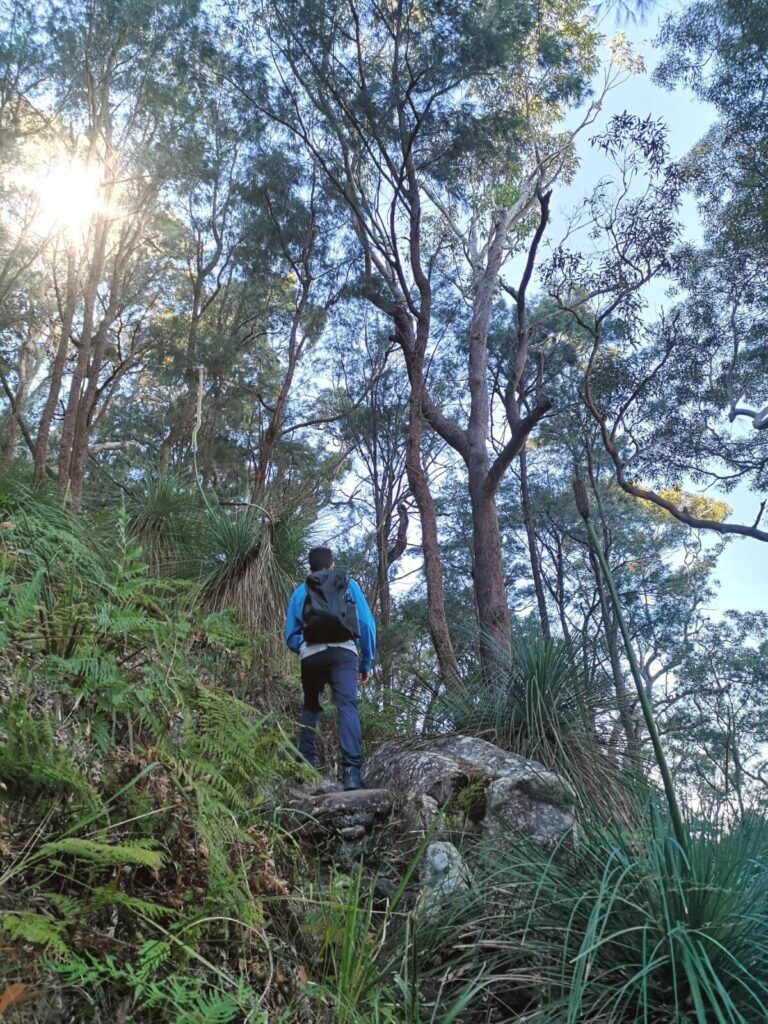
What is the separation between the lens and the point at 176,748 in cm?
284

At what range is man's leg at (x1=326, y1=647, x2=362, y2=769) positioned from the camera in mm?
4612

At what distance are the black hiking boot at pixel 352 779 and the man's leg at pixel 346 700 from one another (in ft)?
0.06

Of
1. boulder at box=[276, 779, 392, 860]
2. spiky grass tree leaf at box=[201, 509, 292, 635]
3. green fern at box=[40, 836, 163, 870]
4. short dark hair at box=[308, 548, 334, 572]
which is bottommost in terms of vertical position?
green fern at box=[40, 836, 163, 870]

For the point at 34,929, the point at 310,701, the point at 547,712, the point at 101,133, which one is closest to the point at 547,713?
the point at 547,712

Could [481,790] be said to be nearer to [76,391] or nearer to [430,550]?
[430,550]

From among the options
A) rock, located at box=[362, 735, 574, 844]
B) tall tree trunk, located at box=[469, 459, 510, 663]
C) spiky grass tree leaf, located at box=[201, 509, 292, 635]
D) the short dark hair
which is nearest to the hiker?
the short dark hair

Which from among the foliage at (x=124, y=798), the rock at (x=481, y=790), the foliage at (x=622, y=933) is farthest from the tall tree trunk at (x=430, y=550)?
the foliage at (x=622, y=933)

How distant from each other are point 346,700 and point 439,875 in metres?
1.92

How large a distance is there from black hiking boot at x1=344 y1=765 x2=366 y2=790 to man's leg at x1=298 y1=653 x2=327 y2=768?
437 millimetres

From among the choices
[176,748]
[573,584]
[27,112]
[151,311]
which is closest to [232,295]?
[151,311]

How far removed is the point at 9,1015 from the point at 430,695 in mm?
4511

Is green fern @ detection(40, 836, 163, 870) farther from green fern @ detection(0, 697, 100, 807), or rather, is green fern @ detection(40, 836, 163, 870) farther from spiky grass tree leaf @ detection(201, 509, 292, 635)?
spiky grass tree leaf @ detection(201, 509, 292, 635)

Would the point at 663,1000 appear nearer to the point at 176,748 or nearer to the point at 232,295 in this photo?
the point at 176,748

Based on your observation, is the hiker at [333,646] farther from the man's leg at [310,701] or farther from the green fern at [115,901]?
the green fern at [115,901]
